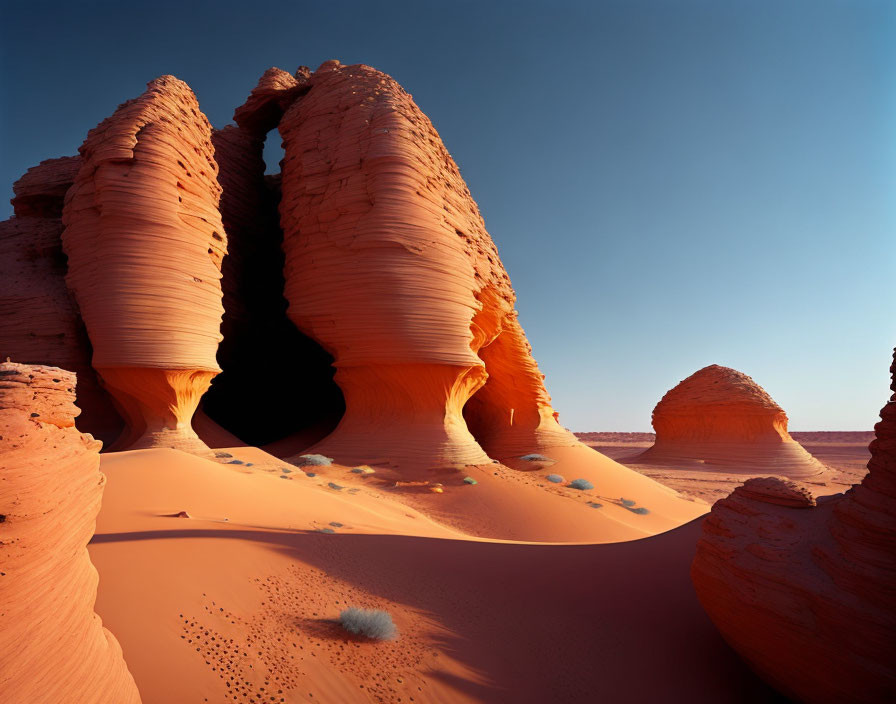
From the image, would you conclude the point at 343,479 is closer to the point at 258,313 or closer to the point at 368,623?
the point at 368,623

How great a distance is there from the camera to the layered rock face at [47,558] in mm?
2156

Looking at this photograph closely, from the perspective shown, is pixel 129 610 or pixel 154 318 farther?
pixel 154 318

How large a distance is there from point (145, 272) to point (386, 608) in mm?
11672

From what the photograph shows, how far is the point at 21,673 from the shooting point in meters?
2.09

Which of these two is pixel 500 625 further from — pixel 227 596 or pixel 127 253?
pixel 127 253

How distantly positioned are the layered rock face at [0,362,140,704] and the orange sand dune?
656 mm

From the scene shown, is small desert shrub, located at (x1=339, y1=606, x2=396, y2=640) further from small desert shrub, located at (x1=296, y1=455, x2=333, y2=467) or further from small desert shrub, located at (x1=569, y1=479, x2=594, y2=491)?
small desert shrub, located at (x1=569, y1=479, x2=594, y2=491)

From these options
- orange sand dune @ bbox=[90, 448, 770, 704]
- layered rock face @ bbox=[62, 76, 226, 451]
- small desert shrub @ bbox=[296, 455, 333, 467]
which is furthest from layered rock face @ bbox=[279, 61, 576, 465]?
orange sand dune @ bbox=[90, 448, 770, 704]

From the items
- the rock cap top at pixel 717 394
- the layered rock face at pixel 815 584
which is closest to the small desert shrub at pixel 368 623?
the layered rock face at pixel 815 584

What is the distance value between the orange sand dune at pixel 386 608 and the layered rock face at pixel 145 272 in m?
5.96

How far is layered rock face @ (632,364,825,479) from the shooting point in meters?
27.2

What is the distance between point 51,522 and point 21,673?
693 mm

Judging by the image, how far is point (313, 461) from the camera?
1271 cm

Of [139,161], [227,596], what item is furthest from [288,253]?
[227,596]
